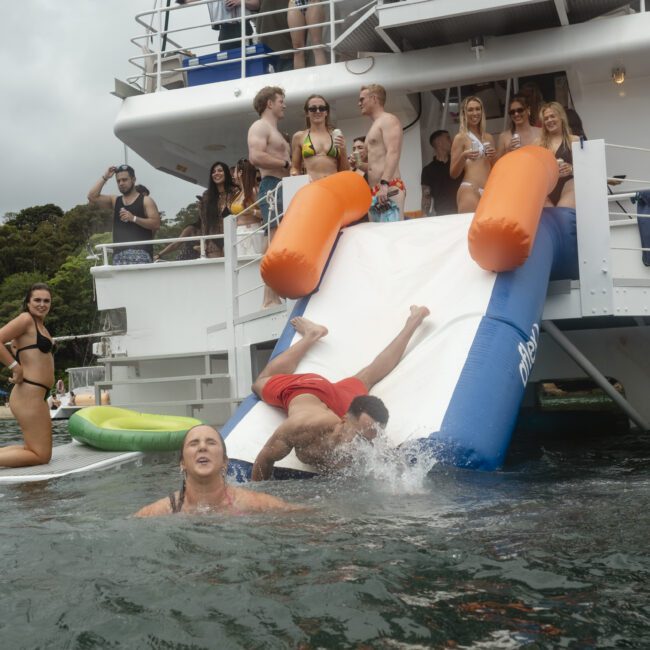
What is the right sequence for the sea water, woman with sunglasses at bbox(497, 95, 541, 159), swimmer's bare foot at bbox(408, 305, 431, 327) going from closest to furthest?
the sea water, swimmer's bare foot at bbox(408, 305, 431, 327), woman with sunglasses at bbox(497, 95, 541, 159)

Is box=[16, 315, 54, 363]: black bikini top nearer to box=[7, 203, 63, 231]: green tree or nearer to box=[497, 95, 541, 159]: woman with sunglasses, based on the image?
box=[497, 95, 541, 159]: woman with sunglasses

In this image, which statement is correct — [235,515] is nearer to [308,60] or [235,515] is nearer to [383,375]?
[383,375]

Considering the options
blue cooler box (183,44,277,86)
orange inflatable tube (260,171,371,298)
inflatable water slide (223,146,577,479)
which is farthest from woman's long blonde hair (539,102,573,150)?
blue cooler box (183,44,277,86)

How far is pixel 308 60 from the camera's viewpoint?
12.0 meters

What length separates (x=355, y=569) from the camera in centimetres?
337

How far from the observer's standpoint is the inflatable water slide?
5539mm

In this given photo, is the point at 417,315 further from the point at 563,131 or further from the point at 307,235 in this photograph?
the point at 563,131

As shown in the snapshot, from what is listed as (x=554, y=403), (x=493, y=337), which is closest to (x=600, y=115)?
(x=554, y=403)

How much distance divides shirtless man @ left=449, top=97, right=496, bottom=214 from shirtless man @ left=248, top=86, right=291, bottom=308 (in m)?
1.80

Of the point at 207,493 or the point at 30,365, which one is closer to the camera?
the point at 207,493

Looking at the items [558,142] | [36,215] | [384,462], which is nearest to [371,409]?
[384,462]

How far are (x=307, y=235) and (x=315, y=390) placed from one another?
1.58 m

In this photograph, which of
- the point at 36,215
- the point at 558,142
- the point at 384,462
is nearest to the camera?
the point at 384,462

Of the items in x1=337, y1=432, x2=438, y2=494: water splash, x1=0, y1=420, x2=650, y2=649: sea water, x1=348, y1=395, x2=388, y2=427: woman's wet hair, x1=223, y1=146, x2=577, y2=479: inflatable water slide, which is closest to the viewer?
x1=0, y1=420, x2=650, y2=649: sea water
